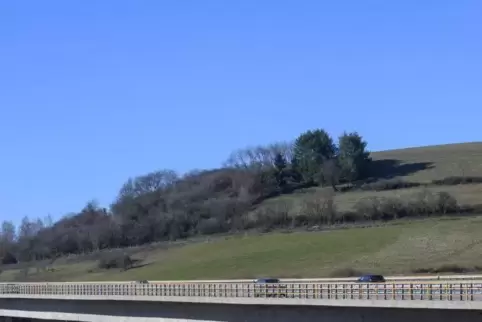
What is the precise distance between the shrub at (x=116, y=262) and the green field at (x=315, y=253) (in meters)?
1.68

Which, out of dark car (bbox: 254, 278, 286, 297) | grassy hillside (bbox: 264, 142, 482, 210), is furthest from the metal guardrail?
grassy hillside (bbox: 264, 142, 482, 210)

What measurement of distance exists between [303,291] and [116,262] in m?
97.5

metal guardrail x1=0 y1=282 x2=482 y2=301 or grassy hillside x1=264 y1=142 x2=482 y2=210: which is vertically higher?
grassy hillside x1=264 y1=142 x2=482 y2=210

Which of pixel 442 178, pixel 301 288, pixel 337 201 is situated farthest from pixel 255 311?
pixel 442 178

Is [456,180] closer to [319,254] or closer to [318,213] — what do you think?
[318,213]

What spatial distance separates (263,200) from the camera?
631 ft

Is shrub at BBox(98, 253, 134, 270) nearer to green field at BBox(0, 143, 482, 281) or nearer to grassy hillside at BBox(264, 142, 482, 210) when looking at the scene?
green field at BBox(0, 143, 482, 281)

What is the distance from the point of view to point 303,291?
56.1 metres

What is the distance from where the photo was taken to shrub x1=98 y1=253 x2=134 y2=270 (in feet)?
485

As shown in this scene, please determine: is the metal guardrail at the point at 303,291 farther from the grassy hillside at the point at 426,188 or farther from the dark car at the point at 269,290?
the grassy hillside at the point at 426,188

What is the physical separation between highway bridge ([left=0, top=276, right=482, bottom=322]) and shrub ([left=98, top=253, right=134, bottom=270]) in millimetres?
51909

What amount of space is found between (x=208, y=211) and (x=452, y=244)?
81181 millimetres

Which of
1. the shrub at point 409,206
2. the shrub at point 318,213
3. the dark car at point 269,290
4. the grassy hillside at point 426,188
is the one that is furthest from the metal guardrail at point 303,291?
the grassy hillside at point 426,188

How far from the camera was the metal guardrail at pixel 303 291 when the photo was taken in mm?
44969
